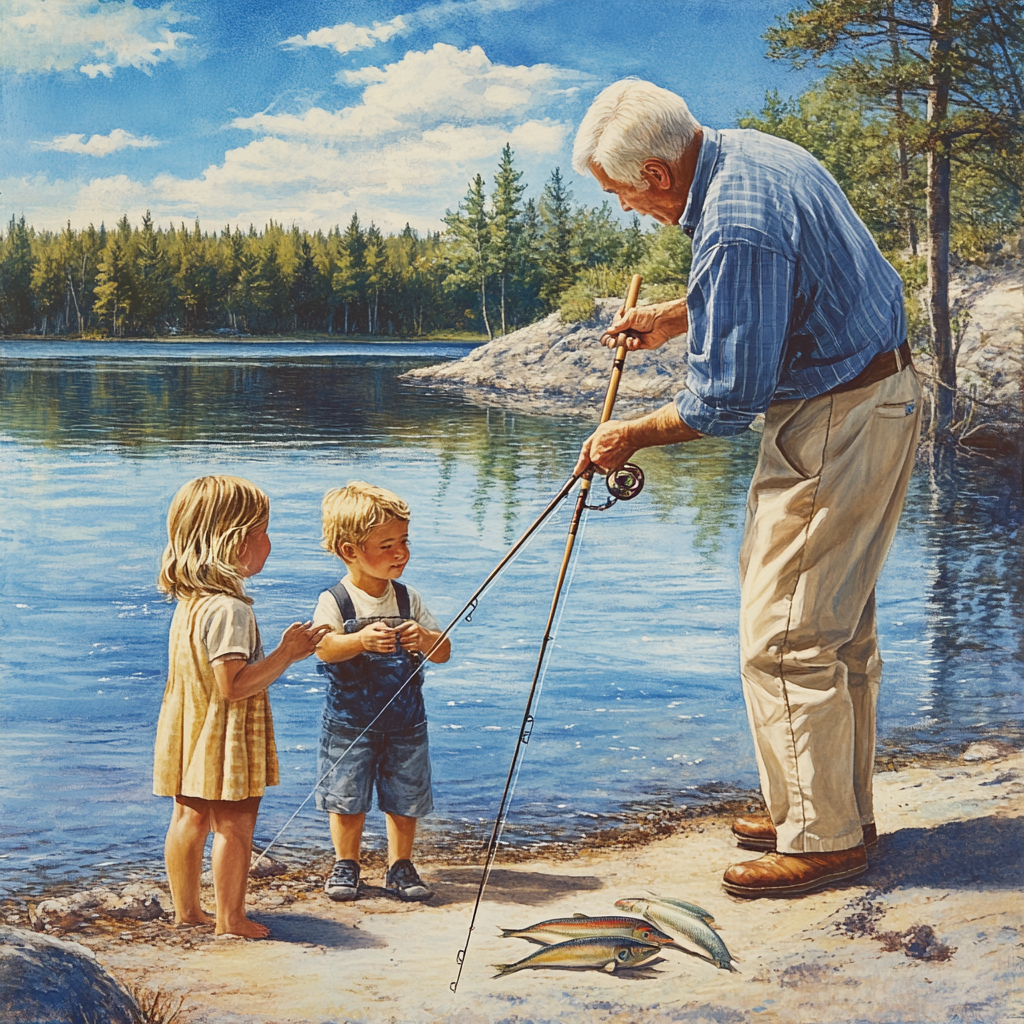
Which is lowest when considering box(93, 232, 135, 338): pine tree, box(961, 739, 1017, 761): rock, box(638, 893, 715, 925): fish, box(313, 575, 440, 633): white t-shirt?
box(638, 893, 715, 925): fish

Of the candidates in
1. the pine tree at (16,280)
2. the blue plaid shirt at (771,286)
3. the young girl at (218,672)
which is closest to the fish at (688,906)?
the young girl at (218,672)

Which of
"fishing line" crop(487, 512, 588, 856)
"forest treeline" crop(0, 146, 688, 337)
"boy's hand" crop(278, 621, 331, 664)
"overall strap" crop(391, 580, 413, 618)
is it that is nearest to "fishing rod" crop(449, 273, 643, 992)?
"fishing line" crop(487, 512, 588, 856)

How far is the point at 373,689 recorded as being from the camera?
3002mm

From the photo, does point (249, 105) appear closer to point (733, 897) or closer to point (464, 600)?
point (464, 600)

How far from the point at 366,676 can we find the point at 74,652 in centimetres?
99

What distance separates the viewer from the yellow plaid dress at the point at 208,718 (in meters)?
2.82

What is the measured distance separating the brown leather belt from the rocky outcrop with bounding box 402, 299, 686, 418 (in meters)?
0.81

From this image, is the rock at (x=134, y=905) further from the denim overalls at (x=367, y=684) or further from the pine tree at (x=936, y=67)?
the pine tree at (x=936, y=67)

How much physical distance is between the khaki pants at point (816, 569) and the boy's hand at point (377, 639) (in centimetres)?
88

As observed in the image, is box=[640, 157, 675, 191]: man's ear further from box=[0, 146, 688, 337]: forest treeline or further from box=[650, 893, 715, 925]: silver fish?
box=[650, 893, 715, 925]: silver fish

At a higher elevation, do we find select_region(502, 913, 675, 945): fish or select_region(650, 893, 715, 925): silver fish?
select_region(650, 893, 715, 925): silver fish

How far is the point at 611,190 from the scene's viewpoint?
2891 mm

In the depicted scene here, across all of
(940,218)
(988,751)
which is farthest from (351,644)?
(940,218)

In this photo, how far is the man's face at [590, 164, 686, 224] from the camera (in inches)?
111
